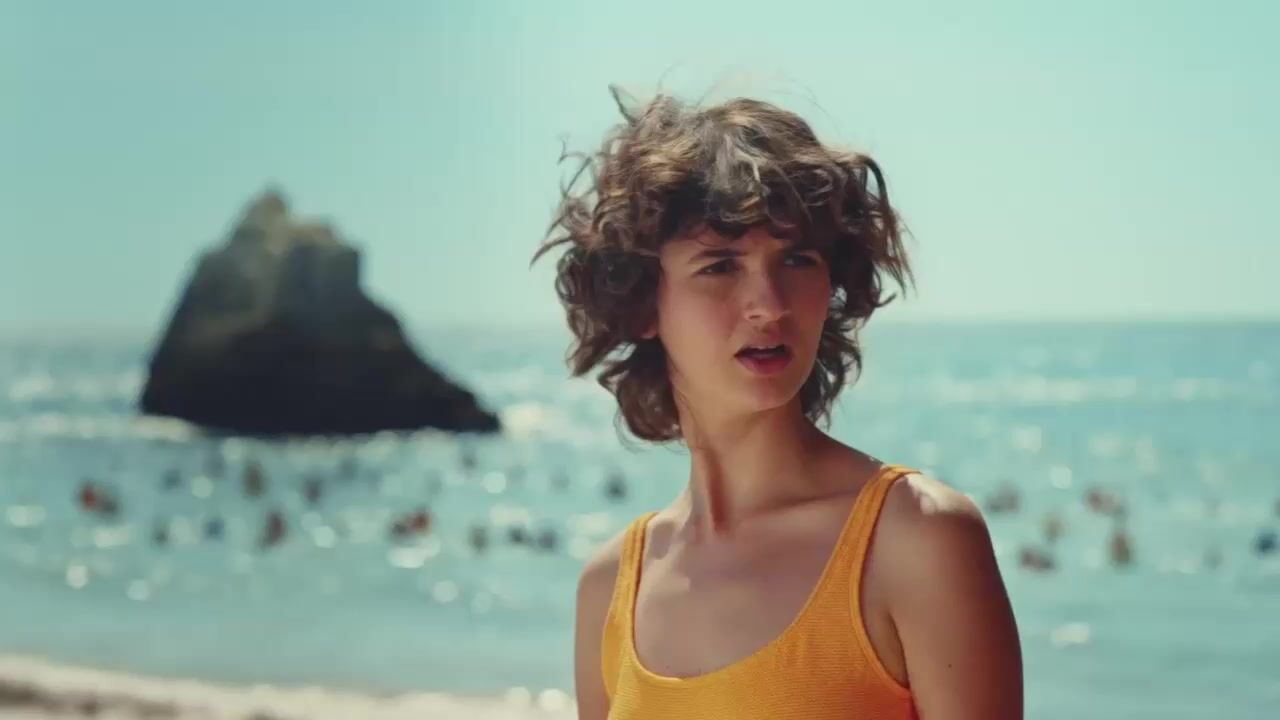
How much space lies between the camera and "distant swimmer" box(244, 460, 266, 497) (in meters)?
8.42

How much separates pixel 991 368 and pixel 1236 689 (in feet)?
19.6

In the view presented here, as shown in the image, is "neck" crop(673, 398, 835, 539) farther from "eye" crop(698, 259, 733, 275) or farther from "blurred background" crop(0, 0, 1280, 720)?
"blurred background" crop(0, 0, 1280, 720)

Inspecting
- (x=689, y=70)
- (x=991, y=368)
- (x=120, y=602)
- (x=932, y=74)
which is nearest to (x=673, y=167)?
(x=689, y=70)

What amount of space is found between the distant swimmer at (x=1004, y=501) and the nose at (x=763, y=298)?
23.7 ft

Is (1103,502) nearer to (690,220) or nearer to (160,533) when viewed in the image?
(160,533)

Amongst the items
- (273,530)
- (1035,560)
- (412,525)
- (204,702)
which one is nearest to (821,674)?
(204,702)

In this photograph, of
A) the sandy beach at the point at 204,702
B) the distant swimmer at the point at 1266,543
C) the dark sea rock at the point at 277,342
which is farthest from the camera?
the dark sea rock at the point at 277,342

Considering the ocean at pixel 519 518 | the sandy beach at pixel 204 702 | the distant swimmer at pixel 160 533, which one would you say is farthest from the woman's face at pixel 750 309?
the distant swimmer at pixel 160 533

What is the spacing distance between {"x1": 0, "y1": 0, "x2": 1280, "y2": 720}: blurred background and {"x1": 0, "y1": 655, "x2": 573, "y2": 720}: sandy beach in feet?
0.09

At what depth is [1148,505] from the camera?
7961 mm

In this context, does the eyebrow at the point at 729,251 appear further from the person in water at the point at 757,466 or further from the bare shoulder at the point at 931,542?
the bare shoulder at the point at 931,542

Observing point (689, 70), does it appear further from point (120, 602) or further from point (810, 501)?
point (120, 602)

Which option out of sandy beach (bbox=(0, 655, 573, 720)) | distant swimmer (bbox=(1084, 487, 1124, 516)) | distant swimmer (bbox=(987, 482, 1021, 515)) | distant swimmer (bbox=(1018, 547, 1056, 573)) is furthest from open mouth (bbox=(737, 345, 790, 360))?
distant swimmer (bbox=(987, 482, 1021, 515))

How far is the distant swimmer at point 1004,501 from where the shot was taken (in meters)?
8.42
